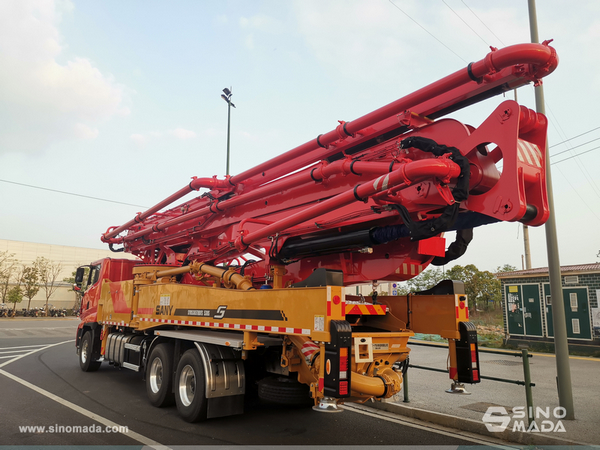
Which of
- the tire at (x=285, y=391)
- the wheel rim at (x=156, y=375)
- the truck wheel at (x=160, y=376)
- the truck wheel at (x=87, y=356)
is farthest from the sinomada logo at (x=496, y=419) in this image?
the truck wheel at (x=87, y=356)

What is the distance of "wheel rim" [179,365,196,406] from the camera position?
6273mm

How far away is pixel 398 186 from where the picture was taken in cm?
447

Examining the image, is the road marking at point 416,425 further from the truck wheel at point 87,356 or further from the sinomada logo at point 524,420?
the truck wheel at point 87,356

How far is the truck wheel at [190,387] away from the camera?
5863 mm

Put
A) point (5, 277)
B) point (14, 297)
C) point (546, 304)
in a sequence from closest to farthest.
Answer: point (546, 304)
point (14, 297)
point (5, 277)

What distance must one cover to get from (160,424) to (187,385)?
2.03 feet

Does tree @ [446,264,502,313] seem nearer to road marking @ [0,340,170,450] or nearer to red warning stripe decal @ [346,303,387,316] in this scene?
red warning stripe decal @ [346,303,387,316]

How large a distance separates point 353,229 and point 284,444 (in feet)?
9.16

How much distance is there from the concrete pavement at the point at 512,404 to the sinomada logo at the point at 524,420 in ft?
0.04

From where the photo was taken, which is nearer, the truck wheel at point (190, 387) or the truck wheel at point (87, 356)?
the truck wheel at point (190, 387)

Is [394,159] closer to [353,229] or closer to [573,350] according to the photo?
[353,229]

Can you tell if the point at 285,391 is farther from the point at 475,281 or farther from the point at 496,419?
the point at 475,281

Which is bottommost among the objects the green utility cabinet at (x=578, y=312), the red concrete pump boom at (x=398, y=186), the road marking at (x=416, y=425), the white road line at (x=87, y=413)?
the road marking at (x=416, y=425)

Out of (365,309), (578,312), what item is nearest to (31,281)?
(578,312)
